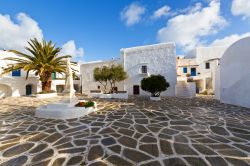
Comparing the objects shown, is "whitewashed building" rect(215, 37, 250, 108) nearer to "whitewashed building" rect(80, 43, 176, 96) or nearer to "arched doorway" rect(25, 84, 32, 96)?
"whitewashed building" rect(80, 43, 176, 96)

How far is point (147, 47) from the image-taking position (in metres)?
20.9

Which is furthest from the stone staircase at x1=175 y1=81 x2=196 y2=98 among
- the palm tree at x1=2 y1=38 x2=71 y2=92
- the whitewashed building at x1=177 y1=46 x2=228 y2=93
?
the palm tree at x1=2 y1=38 x2=71 y2=92

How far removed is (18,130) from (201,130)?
8359 millimetres

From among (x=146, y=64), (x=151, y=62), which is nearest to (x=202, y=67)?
(x=151, y=62)

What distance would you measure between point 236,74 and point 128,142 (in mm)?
11660

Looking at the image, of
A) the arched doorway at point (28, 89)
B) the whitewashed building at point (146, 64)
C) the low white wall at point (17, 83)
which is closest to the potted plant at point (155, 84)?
the whitewashed building at point (146, 64)

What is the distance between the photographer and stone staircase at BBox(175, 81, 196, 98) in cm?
1856

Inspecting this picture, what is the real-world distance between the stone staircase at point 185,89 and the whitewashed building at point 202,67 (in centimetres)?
509

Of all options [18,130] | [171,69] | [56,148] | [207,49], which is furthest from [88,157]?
[207,49]

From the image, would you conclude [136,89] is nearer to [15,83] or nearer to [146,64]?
[146,64]

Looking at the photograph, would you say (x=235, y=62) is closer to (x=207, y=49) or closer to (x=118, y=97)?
(x=118, y=97)

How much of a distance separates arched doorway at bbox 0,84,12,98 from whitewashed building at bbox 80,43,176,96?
55.7 ft

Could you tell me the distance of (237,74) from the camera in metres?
11.1

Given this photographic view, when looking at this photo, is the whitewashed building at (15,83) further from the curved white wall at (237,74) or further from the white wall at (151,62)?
the curved white wall at (237,74)
